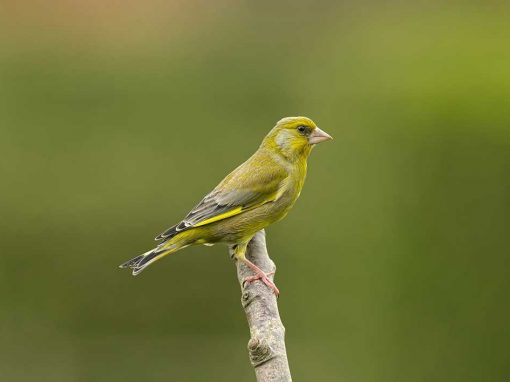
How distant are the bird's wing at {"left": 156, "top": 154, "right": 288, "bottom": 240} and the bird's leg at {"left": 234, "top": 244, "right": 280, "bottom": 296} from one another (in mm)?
129

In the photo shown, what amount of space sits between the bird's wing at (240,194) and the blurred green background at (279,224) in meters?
1.06

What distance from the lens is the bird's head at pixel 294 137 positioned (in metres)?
3.60

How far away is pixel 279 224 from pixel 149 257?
1.53 m

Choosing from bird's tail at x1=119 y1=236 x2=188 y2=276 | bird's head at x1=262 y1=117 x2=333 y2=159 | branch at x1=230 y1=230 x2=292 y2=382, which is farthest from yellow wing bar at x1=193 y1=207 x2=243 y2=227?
bird's head at x1=262 y1=117 x2=333 y2=159

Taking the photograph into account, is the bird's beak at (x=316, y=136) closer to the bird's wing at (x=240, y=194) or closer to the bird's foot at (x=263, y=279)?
the bird's wing at (x=240, y=194)

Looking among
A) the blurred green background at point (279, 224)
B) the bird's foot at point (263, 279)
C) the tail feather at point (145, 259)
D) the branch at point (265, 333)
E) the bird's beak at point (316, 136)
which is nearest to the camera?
the branch at point (265, 333)

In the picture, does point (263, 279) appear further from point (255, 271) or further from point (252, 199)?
point (252, 199)

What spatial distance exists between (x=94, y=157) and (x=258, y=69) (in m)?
1.04

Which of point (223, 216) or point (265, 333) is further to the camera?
point (223, 216)

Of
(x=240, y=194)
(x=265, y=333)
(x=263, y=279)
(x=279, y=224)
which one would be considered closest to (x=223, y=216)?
(x=240, y=194)

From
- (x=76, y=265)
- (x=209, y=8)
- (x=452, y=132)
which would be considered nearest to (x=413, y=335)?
(x=452, y=132)

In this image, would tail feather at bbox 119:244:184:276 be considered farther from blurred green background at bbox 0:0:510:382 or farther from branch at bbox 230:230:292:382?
blurred green background at bbox 0:0:510:382

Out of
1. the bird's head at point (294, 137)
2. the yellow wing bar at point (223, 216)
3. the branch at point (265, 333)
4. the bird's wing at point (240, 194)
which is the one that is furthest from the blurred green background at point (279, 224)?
the branch at point (265, 333)

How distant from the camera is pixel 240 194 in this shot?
352 centimetres
